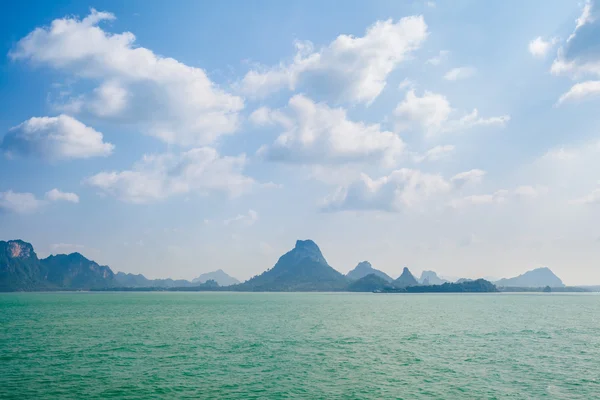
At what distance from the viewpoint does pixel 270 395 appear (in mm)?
46344

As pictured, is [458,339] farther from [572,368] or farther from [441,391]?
[441,391]

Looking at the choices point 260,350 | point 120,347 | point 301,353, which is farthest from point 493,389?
point 120,347

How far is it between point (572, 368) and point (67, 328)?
365 ft

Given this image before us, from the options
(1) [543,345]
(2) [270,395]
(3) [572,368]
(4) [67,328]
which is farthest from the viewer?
(4) [67,328]

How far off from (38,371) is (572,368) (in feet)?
239

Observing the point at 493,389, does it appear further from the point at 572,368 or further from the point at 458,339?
the point at 458,339

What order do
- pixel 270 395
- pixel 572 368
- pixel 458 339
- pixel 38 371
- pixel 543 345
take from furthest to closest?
pixel 458 339 < pixel 543 345 < pixel 572 368 < pixel 38 371 < pixel 270 395

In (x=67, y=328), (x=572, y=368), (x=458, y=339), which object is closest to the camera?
(x=572, y=368)

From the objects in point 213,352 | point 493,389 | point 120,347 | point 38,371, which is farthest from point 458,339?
point 38,371

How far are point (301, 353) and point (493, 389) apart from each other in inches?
1277

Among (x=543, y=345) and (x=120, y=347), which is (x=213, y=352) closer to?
(x=120, y=347)

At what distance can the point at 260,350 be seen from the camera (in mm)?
76062

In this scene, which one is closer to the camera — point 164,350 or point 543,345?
Answer: point 164,350

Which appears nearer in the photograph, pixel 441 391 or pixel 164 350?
pixel 441 391
